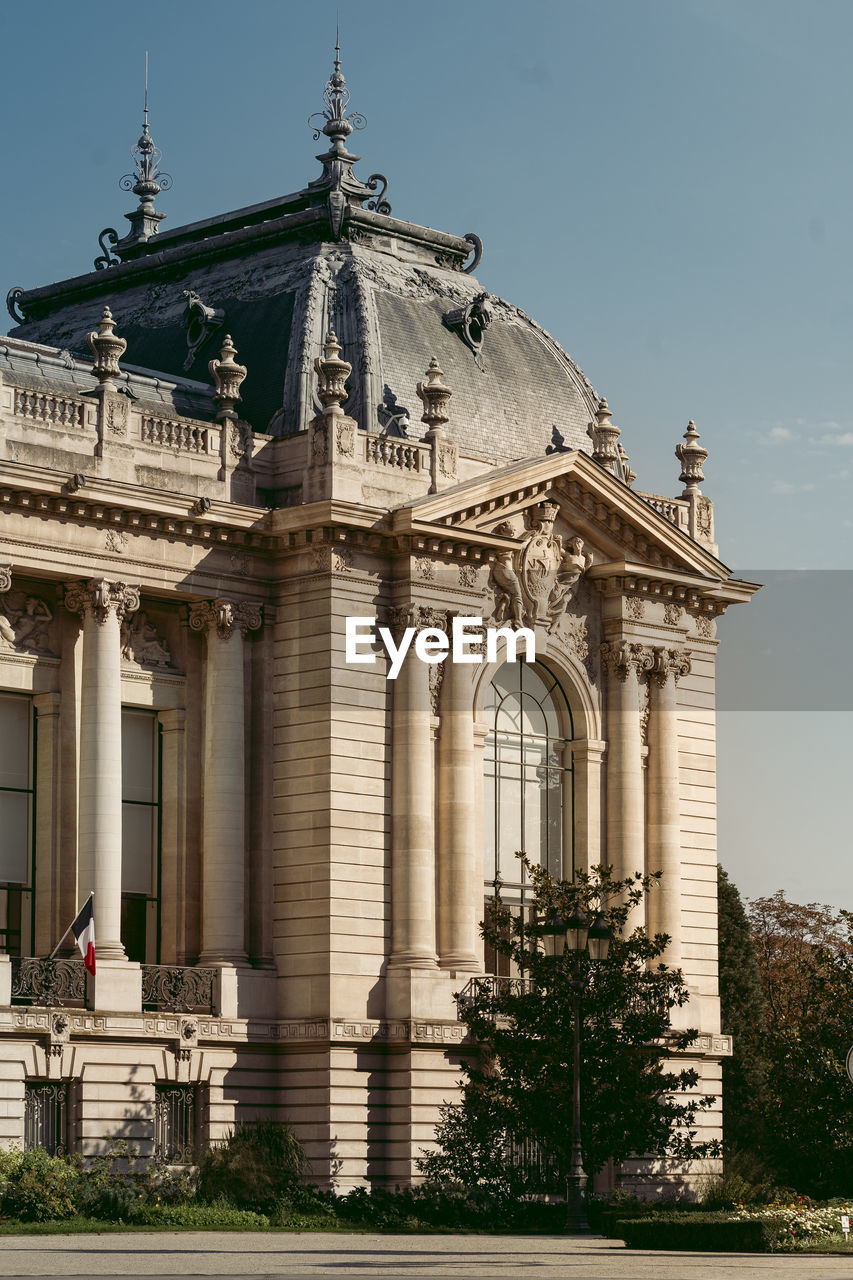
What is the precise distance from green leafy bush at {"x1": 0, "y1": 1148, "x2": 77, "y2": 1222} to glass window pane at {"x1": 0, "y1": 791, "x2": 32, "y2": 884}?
→ 7.03 m

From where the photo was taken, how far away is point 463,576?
54.3 m

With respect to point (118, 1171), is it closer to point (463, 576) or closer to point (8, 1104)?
point (8, 1104)

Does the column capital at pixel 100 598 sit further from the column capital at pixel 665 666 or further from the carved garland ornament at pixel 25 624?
the column capital at pixel 665 666

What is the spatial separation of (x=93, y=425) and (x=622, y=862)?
1568 centimetres

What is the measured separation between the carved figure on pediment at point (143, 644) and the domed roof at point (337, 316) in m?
5.51

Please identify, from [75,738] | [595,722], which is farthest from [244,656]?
[595,722]

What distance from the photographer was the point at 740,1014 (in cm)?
7931

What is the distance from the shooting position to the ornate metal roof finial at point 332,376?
173 feet

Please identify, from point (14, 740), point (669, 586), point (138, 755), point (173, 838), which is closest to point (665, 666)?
point (669, 586)

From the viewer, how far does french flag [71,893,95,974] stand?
4791 centimetres

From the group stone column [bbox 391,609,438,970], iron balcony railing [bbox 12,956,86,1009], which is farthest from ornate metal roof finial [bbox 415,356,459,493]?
iron balcony railing [bbox 12,956,86,1009]

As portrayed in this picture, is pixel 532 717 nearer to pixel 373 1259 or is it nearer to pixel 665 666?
pixel 665 666

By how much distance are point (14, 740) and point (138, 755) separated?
2.93 metres

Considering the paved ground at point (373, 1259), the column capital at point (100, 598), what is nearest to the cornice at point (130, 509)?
the column capital at point (100, 598)
